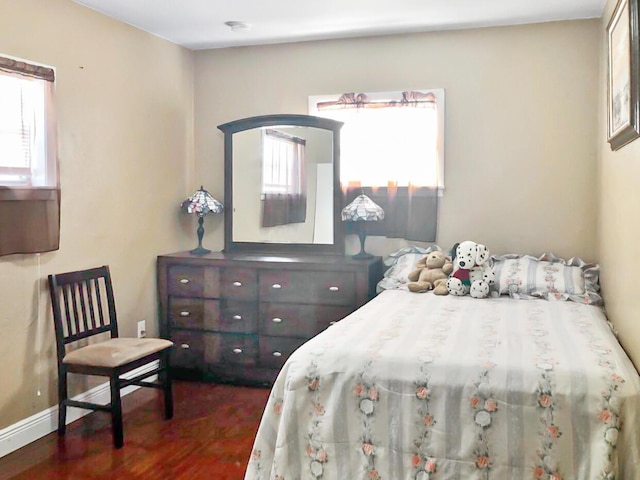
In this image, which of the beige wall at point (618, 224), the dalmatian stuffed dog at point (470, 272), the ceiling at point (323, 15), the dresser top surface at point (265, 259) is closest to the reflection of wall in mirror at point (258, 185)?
the dresser top surface at point (265, 259)

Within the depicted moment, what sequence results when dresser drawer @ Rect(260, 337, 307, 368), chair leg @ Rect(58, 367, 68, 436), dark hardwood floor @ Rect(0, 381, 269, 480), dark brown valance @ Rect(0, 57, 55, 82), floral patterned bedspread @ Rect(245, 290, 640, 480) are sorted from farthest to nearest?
dresser drawer @ Rect(260, 337, 307, 368), chair leg @ Rect(58, 367, 68, 436), dark brown valance @ Rect(0, 57, 55, 82), dark hardwood floor @ Rect(0, 381, 269, 480), floral patterned bedspread @ Rect(245, 290, 640, 480)

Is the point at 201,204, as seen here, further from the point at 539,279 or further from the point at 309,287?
the point at 539,279

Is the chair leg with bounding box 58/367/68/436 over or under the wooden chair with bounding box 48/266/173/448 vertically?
under

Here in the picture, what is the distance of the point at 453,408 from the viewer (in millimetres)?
2074

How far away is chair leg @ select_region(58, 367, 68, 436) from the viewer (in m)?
3.19

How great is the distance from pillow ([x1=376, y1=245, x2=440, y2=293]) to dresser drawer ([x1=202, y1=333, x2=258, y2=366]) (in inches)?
36.0

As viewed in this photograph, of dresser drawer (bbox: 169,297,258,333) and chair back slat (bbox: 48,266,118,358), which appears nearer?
chair back slat (bbox: 48,266,118,358)

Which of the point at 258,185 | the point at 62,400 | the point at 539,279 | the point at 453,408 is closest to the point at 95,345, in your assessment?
the point at 62,400

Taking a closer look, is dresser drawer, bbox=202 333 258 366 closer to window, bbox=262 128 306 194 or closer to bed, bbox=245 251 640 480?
window, bbox=262 128 306 194

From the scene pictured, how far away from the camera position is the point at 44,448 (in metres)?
3.05

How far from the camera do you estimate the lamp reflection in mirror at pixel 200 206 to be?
4.22 m

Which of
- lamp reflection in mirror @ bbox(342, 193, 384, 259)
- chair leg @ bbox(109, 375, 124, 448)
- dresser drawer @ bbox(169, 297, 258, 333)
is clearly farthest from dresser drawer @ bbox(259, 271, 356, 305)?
chair leg @ bbox(109, 375, 124, 448)

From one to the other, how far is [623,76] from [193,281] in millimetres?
2792

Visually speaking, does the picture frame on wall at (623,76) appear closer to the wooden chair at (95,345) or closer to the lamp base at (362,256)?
the lamp base at (362,256)
